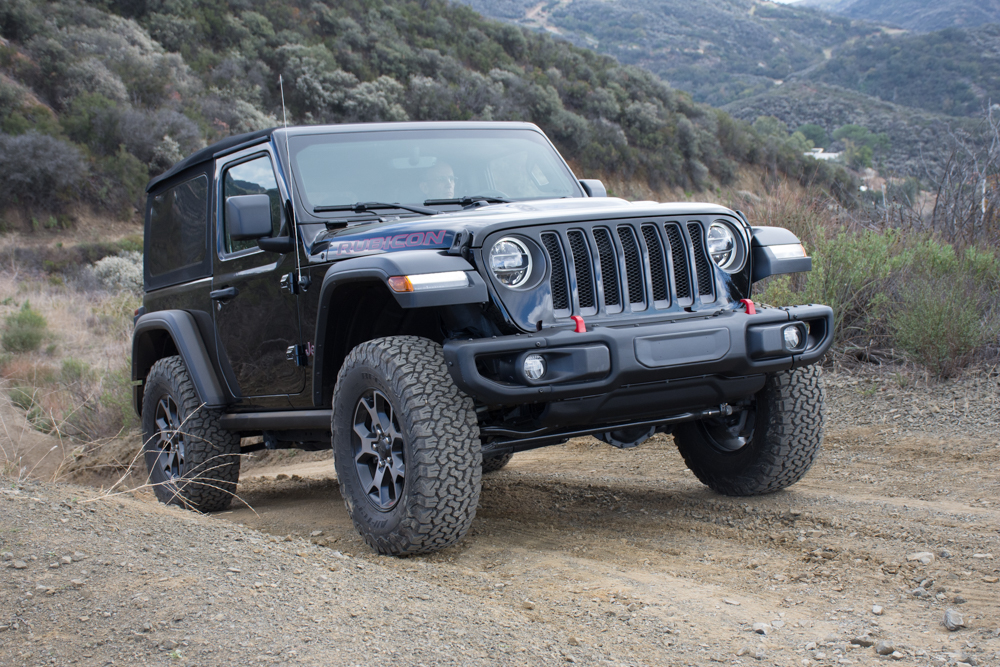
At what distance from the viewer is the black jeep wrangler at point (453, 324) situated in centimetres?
348

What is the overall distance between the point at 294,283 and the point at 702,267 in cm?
195

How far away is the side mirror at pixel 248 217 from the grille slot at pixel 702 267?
1.97 metres

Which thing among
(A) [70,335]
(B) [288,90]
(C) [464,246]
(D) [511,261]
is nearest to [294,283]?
(C) [464,246]

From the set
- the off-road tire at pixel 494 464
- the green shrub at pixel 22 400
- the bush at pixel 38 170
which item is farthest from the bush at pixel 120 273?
the off-road tire at pixel 494 464

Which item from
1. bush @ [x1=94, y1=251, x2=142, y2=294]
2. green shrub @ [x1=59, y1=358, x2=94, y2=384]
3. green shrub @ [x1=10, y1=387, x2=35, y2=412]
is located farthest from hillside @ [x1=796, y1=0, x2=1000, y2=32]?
green shrub @ [x1=10, y1=387, x2=35, y2=412]

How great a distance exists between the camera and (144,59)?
25.6 m

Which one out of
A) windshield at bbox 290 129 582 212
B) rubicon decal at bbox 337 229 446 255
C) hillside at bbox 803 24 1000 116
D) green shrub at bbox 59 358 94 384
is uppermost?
hillside at bbox 803 24 1000 116

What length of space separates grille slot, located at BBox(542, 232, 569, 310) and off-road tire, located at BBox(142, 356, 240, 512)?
8.15ft

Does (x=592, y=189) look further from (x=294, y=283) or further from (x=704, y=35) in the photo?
(x=704, y=35)

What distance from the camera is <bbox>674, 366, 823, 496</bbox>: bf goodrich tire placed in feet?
14.0

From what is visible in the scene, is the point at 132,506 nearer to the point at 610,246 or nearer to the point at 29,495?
the point at 29,495

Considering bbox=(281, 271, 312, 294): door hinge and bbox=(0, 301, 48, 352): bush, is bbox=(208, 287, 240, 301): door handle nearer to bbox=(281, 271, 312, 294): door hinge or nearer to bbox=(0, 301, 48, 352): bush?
bbox=(281, 271, 312, 294): door hinge

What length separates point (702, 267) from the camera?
393 cm

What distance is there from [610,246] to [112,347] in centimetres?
1057
